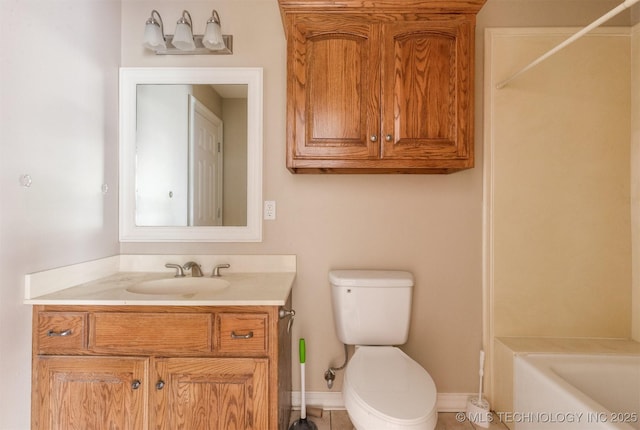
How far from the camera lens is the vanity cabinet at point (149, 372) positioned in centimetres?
127

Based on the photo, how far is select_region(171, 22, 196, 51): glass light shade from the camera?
1.72 m

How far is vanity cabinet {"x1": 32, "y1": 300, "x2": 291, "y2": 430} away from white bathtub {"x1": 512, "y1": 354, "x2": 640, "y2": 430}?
3.63 feet

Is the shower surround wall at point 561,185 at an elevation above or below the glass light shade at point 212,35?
below

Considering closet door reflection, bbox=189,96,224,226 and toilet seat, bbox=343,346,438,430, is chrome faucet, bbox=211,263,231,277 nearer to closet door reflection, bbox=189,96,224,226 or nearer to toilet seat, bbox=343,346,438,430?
closet door reflection, bbox=189,96,224,226

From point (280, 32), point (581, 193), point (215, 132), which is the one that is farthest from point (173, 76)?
point (581, 193)

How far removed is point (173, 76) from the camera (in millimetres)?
1830

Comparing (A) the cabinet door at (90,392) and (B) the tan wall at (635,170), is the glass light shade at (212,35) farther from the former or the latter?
(B) the tan wall at (635,170)

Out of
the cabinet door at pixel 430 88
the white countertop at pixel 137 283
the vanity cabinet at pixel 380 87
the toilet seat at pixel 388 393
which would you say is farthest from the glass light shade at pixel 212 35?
the toilet seat at pixel 388 393

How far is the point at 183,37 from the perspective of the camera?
1725 mm

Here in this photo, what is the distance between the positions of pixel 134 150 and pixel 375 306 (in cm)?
155

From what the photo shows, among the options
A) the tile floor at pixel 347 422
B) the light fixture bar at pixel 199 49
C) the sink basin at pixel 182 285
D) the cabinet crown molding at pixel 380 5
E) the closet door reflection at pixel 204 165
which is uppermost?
the cabinet crown molding at pixel 380 5

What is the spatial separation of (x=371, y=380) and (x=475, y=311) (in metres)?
0.84

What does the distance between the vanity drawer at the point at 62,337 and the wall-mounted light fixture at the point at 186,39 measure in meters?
1.36

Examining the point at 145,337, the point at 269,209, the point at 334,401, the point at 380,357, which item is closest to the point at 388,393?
the point at 380,357
